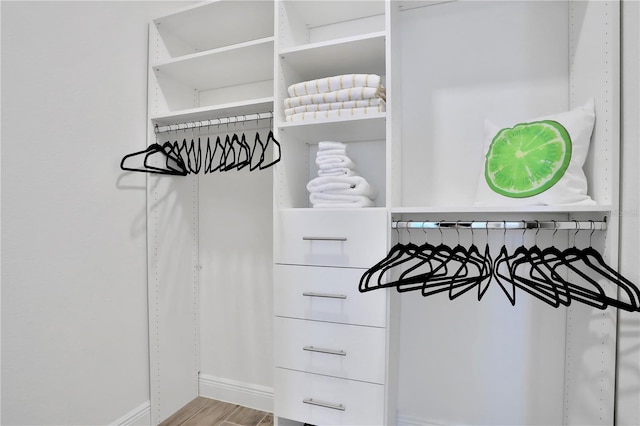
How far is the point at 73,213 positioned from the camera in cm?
144

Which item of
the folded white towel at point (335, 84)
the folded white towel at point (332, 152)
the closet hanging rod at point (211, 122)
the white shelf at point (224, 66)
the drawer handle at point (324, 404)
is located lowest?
the drawer handle at point (324, 404)

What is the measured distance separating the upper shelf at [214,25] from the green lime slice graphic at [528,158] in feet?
4.14

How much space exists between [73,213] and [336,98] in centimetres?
122

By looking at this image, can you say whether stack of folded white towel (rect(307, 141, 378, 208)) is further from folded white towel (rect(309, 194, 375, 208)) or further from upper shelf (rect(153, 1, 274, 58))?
upper shelf (rect(153, 1, 274, 58))

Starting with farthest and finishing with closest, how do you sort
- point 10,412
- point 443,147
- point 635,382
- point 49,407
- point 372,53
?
1. point 443,147
2. point 372,53
3. point 49,407
4. point 10,412
5. point 635,382

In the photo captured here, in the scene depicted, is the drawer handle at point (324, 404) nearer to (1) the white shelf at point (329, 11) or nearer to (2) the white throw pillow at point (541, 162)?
(2) the white throw pillow at point (541, 162)

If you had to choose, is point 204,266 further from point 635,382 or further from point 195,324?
point 635,382

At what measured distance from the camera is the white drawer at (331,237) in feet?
4.45

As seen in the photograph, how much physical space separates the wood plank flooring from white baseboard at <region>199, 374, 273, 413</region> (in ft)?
0.09

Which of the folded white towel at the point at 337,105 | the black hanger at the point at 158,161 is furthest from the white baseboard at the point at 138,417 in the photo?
the folded white towel at the point at 337,105

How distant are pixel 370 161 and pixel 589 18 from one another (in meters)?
1.01

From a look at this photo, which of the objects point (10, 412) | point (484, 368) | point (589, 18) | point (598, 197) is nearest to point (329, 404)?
point (484, 368)

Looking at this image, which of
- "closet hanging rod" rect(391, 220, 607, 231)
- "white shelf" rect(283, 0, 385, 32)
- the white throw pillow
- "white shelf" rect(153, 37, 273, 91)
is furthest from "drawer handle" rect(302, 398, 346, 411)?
"white shelf" rect(283, 0, 385, 32)

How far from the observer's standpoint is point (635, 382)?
1.11 meters
